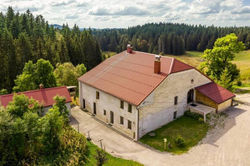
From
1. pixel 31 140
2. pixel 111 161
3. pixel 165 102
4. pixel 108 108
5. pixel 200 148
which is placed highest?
pixel 165 102

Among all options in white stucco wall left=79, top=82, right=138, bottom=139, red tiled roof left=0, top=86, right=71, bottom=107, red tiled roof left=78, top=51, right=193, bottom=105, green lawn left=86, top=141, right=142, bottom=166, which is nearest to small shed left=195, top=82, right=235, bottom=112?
red tiled roof left=78, top=51, right=193, bottom=105

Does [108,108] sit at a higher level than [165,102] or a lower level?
lower

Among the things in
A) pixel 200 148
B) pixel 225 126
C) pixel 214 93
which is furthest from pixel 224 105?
pixel 200 148

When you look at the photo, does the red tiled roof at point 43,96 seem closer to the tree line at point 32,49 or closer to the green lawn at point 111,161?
the green lawn at point 111,161

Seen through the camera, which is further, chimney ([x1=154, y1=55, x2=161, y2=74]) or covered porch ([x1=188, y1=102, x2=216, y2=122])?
covered porch ([x1=188, y1=102, x2=216, y2=122])

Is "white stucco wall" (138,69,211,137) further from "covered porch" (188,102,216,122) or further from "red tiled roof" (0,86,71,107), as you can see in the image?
"red tiled roof" (0,86,71,107)

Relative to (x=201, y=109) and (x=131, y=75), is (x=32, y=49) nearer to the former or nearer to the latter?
(x=131, y=75)

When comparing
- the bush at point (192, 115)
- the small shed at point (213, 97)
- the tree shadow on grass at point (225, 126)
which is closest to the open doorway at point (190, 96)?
the small shed at point (213, 97)
